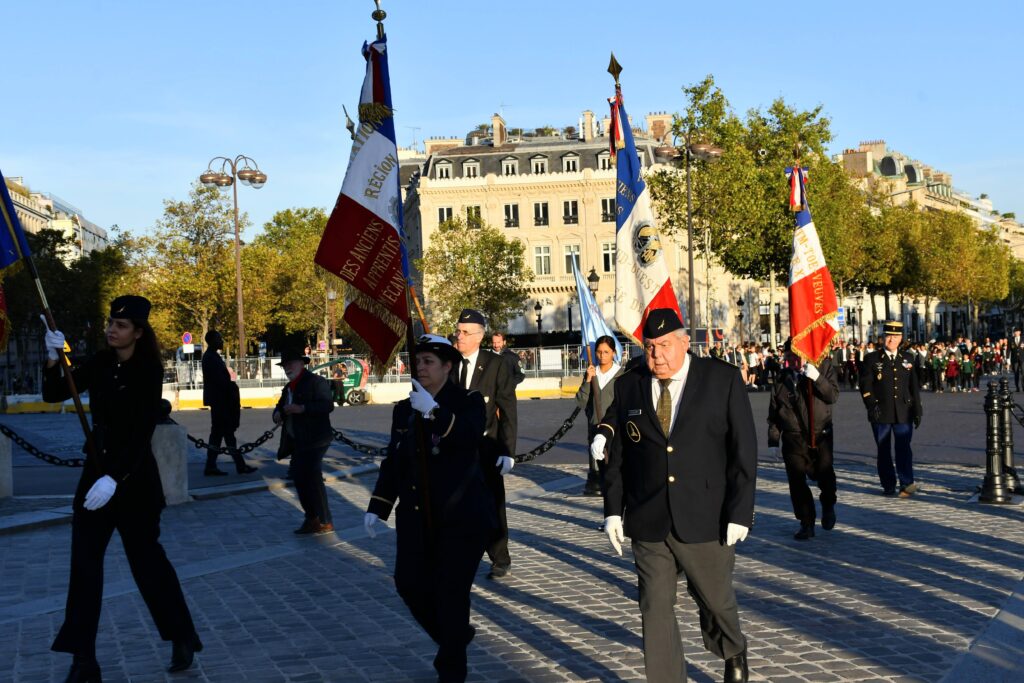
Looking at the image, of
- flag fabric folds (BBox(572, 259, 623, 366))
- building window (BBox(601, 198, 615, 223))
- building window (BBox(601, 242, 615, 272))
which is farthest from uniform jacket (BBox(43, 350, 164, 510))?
building window (BBox(601, 242, 615, 272))

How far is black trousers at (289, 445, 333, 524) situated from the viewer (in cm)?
1097

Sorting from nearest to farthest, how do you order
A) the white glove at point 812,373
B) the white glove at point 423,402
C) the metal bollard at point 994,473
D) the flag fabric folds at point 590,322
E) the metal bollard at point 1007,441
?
the white glove at point 423,402
the white glove at point 812,373
the metal bollard at point 994,473
the metal bollard at point 1007,441
the flag fabric folds at point 590,322

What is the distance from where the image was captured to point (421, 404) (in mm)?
5539

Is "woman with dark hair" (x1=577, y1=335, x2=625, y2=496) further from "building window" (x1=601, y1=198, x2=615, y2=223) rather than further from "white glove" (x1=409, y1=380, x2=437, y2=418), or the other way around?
"building window" (x1=601, y1=198, x2=615, y2=223)

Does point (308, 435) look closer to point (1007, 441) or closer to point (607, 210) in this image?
point (1007, 441)

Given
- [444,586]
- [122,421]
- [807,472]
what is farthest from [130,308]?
[807,472]

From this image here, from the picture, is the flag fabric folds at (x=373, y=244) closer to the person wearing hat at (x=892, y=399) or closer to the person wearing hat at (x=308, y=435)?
the person wearing hat at (x=308, y=435)

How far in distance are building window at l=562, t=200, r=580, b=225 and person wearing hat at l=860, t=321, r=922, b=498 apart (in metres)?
62.5

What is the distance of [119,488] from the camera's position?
602 cm

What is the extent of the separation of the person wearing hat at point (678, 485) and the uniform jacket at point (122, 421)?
2.26 metres

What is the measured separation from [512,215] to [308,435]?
6493cm

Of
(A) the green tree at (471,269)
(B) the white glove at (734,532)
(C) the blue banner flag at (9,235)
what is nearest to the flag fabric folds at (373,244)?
(B) the white glove at (734,532)

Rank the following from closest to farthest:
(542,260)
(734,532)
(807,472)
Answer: (734,532), (807,472), (542,260)

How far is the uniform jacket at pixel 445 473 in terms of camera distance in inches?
223
